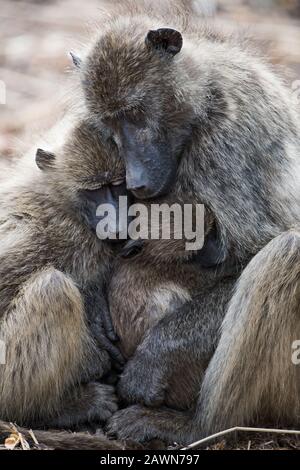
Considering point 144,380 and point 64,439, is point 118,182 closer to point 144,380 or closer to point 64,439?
point 144,380

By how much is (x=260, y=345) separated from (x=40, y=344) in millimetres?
1116

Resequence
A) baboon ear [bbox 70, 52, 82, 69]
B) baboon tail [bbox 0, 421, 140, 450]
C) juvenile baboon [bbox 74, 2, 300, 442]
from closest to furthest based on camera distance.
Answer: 1. baboon tail [bbox 0, 421, 140, 450]
2. juvenile baboon [bbox 74, 2, 300, 442]
3. baboon ear [bbox 70, 52, 82, 69]

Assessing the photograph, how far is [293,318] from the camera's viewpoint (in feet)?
17.3

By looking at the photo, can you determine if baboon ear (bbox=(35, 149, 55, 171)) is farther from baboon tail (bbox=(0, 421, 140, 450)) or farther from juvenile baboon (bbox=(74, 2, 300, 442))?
baboon tail (bbox=(0, 421, 140, 450))

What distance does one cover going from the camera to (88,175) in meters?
5.73

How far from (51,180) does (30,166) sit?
0.36 meters

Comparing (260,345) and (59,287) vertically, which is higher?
(59,287)

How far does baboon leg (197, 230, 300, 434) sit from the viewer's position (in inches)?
207

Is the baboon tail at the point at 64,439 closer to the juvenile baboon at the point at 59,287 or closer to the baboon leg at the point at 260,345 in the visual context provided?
the juvenile baboon at the point at 59,287

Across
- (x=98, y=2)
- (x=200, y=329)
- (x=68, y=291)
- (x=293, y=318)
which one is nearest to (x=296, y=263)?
(x=293, y=318)

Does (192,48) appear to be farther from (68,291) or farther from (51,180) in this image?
(68,291)

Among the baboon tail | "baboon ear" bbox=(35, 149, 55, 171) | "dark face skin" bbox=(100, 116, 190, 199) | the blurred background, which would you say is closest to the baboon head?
"dark face skin" bbox=(100, 116, 190, 199)

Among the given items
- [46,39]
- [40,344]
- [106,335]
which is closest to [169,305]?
[106,335]

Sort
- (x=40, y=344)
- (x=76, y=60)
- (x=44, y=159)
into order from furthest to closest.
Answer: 1. (x=76, y=60)
2. (x=44, y=159)
3. (x=40, y=344)
